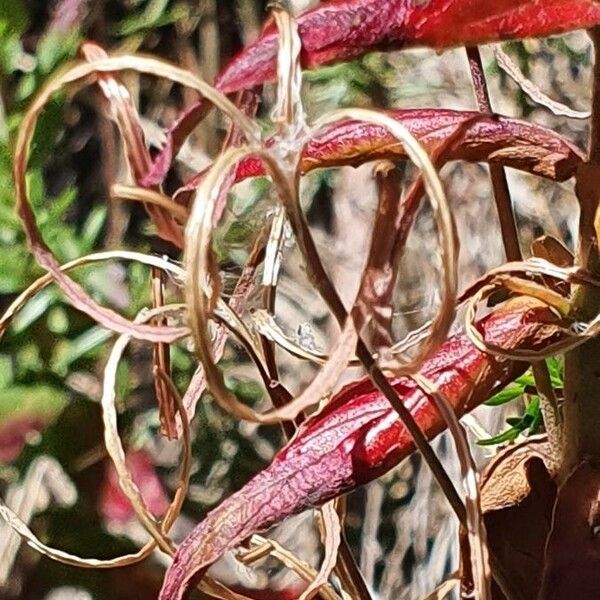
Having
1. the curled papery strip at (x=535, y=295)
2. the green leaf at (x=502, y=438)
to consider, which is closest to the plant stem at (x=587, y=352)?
the curled papery strip at (x=535, y=295)

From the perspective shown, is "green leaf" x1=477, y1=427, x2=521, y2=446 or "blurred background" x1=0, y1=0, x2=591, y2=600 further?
"blurred background" x1=0, y1=0, x2=591, y2=600

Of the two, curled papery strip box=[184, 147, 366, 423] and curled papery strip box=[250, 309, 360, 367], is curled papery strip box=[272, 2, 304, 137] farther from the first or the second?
curled papery strip box=[250, 309, 360, 367]

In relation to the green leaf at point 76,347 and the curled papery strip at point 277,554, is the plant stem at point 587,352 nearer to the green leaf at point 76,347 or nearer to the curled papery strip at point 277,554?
the curled papery strip at point 277,554

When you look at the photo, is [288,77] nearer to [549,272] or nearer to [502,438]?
[549,272]

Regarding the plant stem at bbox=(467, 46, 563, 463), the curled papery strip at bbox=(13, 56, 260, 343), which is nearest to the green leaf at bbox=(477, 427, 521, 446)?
the plant stem at bbox=(467, 46, 563, 463)

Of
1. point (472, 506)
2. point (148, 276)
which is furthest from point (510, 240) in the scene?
point (148, 276)

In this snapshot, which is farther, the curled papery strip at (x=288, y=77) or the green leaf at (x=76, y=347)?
the green leaf at (x=76, y=347)
